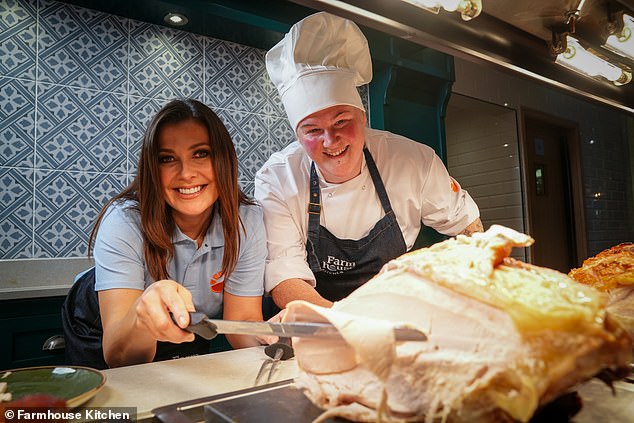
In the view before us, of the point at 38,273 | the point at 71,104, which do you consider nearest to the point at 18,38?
the point at 71,104

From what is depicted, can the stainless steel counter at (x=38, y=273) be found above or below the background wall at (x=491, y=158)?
below

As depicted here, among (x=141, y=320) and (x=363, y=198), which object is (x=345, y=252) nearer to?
(x=363, y=198)

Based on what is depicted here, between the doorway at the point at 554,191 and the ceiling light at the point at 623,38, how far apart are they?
311 centimetres

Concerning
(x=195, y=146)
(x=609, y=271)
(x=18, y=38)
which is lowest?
(x=609, y=271)

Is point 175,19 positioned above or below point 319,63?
above

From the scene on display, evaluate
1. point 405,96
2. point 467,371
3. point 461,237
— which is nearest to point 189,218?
point 461,237

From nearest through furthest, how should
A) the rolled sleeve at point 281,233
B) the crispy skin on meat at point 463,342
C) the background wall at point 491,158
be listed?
the crispy skin on meat at point 463,342 → the rolled sleeve at point 281,233 → the background wall at point 491,158

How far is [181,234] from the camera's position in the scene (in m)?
1.40

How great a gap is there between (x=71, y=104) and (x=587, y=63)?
2.46 m

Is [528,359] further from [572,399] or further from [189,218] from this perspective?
[189,218]

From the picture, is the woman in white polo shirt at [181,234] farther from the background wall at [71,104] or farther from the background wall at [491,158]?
the background wall at [491,158]

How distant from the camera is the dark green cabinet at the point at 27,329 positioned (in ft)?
6.20

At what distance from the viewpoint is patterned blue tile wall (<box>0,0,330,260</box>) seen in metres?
2.34

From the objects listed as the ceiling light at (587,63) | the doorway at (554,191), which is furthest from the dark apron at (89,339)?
the doorway at (554,191)
